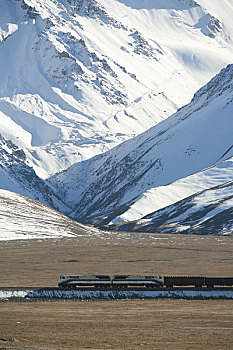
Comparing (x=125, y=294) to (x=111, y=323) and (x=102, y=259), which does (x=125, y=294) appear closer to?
(x=111, y=323)

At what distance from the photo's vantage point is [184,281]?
73.3m

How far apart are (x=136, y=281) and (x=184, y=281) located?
5.28 m

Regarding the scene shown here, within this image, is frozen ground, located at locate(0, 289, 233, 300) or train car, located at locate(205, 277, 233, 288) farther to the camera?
train car, located at locate(205, 277, 233, 288)

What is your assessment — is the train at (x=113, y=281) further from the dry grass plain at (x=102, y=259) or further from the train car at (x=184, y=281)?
the dry grass plain at (x=102, y=259)

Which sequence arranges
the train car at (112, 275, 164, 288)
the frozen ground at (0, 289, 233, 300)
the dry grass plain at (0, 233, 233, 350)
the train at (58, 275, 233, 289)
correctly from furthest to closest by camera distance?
the train car at (112, 275, 164, 288), the train at (58, 275, 233, 289), the frozen ground at (0, 289, 233, 300), the dry grass plain at (0, 233, 233, 350)

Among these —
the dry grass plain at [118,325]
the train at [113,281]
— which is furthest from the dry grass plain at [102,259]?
the dry grass plain at [118,325]

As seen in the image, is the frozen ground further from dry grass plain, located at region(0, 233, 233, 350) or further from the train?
dry grass plain, located at region(0, 233, 233, 350)

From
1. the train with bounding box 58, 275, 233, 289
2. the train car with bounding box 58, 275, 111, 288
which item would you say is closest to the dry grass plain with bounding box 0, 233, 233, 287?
the train car with bounding box 58, 275, 111, 288

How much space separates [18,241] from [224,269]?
81012 mm

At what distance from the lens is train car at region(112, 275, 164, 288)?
7106cm

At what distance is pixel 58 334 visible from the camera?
147 ft

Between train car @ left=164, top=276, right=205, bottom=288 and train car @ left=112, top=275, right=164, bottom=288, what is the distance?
184 cm

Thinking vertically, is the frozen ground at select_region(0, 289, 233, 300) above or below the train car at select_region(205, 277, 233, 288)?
above

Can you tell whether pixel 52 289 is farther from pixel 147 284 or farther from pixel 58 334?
pixel 58 334
